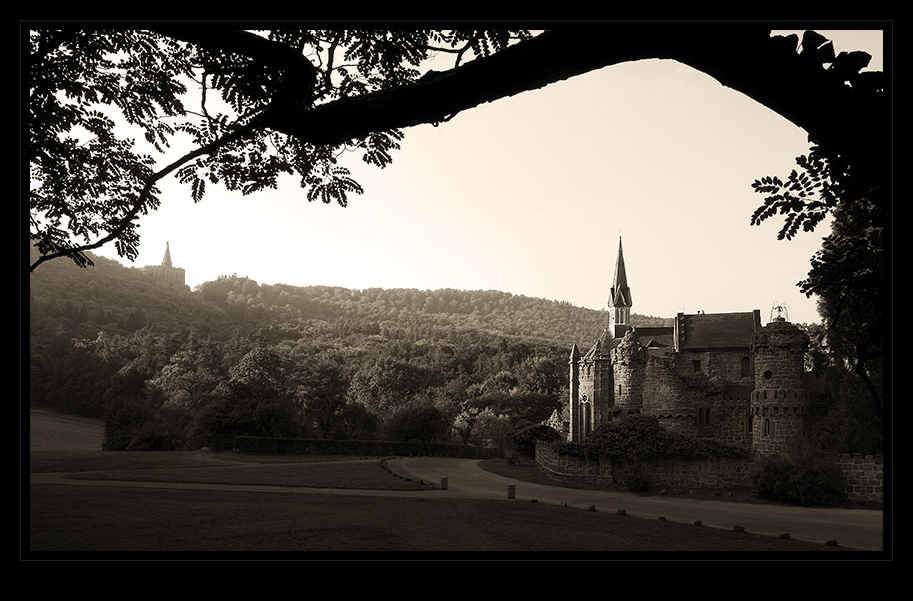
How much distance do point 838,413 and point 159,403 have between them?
156 feet

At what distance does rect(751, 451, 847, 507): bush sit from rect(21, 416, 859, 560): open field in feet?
35.5

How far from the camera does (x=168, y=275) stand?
7762 centimetres

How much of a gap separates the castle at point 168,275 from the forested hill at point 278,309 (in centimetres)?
96

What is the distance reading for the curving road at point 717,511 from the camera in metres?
16.6

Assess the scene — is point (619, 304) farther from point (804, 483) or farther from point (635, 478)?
point (804, 483)

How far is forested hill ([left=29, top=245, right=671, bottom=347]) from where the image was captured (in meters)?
63.6

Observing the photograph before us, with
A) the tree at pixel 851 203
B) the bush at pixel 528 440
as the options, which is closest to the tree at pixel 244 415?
the bush at pixel 528 440

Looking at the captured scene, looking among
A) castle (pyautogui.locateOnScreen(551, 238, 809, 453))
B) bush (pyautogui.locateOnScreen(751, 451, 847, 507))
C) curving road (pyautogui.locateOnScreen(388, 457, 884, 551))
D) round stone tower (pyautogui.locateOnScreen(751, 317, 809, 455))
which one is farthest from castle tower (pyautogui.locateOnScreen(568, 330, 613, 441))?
bush (pyautogui.locateOnScreen(751, 451, 847, 507))

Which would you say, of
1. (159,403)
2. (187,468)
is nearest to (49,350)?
(159,403)

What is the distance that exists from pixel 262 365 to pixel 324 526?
4005 centimetres

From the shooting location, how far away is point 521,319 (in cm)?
11844

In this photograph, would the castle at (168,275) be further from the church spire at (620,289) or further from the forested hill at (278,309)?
the church spire at (620,289)
